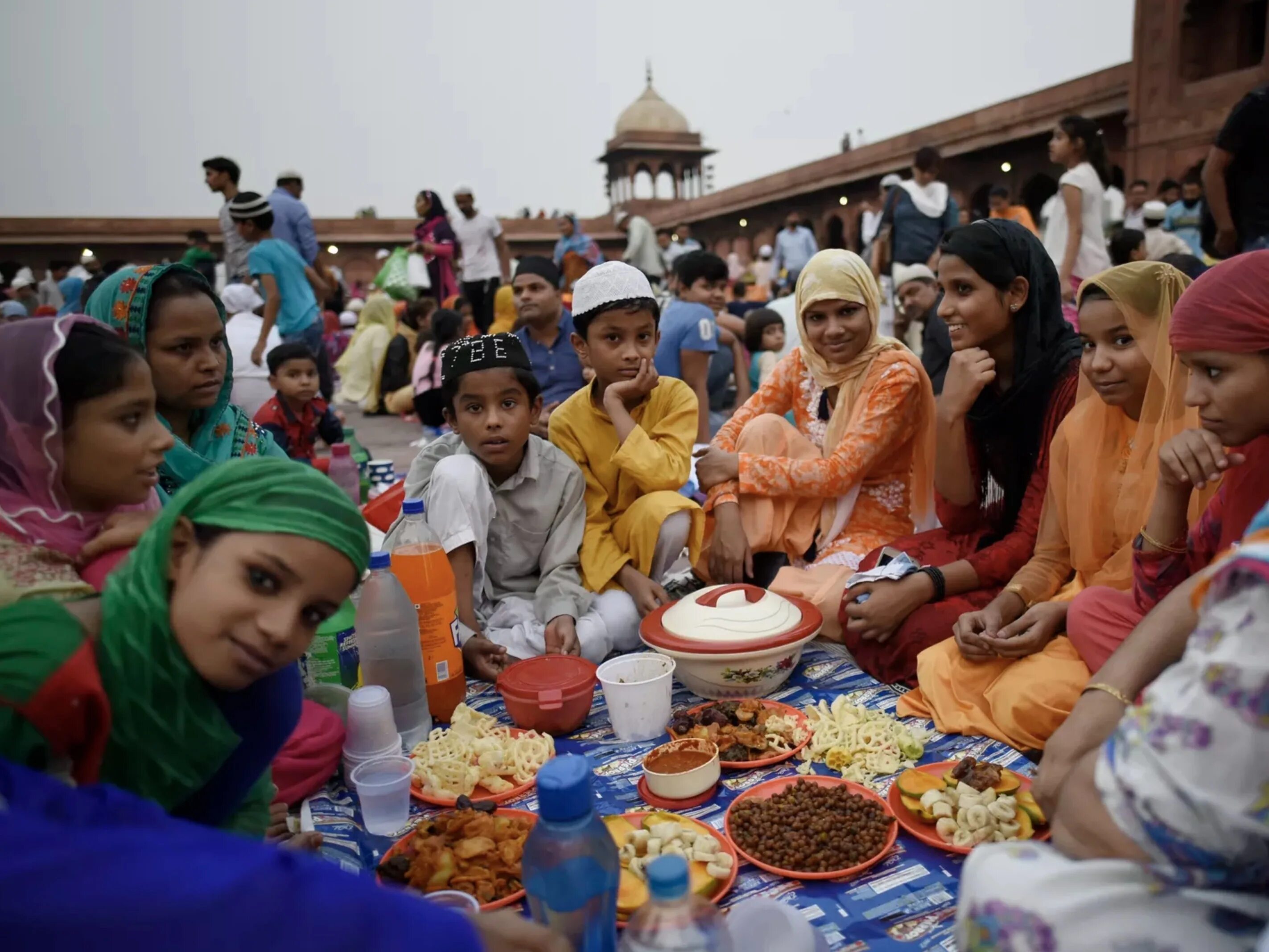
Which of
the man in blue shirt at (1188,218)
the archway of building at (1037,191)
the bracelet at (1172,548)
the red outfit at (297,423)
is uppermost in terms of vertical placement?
the archway of building at (1037,191)

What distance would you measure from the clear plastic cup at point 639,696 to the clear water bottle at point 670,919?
1.09 meters

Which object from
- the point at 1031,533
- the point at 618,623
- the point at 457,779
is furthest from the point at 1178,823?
the point at 618,623

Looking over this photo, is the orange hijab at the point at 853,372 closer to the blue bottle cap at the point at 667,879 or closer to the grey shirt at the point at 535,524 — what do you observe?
the grey shirt at the point at 535,524

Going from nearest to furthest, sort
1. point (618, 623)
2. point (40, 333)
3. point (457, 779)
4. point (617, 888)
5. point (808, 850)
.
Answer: point (617, 888) → point (40, 333) → point (808, 850) → point (457, 779) → point (618, 623)

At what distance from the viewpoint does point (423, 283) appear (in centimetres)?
1003

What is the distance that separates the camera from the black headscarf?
8.13 ft

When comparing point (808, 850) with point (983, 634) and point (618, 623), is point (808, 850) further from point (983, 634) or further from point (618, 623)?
point (618, 623)

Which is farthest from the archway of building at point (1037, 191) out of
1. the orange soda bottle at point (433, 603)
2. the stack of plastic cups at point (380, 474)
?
the orange soda bottle at point (433, 603)

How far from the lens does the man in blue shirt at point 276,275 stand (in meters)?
5.94

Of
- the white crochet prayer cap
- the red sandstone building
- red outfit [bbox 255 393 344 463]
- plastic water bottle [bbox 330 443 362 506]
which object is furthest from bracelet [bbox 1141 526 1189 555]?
the red sandstone building

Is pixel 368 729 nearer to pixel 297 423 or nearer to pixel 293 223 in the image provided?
pixel 297 423

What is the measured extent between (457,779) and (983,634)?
4.58 ft

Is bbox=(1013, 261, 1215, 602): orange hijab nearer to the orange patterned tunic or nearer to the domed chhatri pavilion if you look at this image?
the orange patterned tunic

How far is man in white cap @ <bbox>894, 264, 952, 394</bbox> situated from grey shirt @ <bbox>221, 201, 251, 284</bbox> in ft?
15.9
